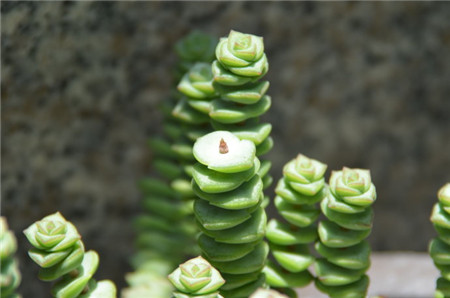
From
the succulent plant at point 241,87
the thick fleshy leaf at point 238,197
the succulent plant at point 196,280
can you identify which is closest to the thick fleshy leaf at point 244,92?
the succulent plant at point 241,87

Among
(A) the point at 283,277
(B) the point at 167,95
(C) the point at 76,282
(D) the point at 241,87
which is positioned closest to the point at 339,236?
(A) the point at 283,277

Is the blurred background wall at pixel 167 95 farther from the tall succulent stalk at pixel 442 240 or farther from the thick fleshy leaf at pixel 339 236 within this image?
the tall succulent stalk at pixel 442 240

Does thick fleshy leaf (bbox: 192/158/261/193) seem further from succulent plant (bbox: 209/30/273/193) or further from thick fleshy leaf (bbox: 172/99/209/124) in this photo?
thick fleshy leaf (bbox: 172/99/209/124)

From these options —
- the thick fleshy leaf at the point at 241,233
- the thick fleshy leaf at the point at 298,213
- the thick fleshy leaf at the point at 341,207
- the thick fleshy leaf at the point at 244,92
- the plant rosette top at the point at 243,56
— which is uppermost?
the plant rosette top at the point at 243,56

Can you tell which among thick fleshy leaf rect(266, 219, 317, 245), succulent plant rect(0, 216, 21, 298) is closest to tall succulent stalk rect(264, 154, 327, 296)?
thick fleshy leaf rect(266, 219, 317, 245)

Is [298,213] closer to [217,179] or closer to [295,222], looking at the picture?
[295,222]
